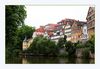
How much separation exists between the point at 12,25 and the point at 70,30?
68cm

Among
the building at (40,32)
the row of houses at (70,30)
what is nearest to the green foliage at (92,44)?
the row of houses at (70,30)

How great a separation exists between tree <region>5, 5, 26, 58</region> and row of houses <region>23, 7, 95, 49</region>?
15cm

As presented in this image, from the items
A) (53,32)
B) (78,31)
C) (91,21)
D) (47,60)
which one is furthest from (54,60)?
(91,21)

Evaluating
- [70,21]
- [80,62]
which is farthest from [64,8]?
[80,62]

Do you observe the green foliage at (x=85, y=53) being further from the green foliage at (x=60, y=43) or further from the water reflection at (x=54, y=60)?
the green foliage at (x=60, y=43)

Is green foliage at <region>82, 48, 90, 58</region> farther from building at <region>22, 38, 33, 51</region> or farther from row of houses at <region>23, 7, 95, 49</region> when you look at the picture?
building at <region>22, 38, 33, 51</region>

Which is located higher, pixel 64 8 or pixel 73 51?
pixel 64 8

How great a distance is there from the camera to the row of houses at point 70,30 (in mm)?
7828

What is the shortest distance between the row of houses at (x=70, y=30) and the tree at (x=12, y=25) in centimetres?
15

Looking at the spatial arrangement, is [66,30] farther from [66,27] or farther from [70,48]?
[70,48]

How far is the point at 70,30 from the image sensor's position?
788cm
